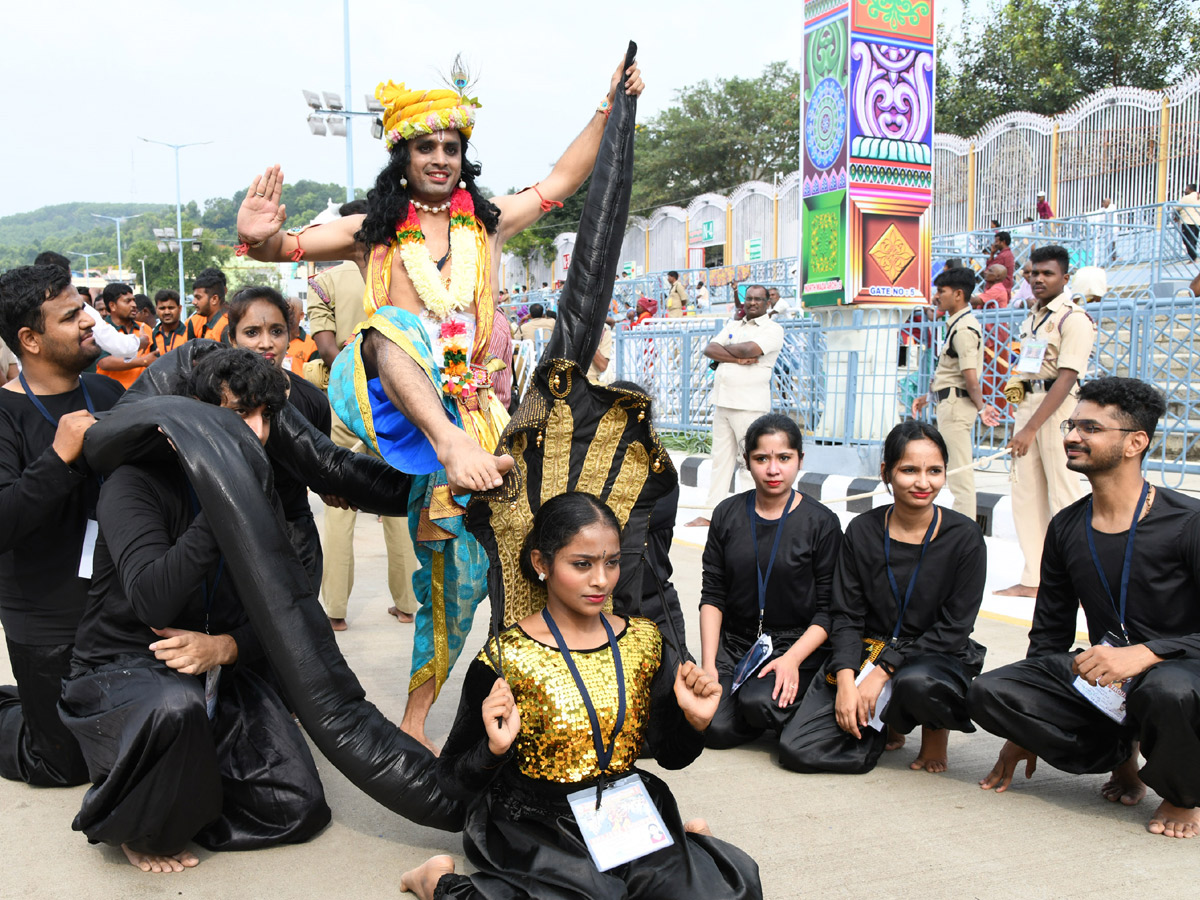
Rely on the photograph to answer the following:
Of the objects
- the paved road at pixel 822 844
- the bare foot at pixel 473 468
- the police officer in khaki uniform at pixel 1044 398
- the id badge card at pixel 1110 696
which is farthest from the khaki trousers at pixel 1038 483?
the bare foot at pixel 473 468

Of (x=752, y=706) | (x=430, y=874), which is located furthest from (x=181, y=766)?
(x=752, y=706)

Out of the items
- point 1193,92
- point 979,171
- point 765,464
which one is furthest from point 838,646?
point 979,171

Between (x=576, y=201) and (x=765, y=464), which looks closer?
(x=765, y=464)

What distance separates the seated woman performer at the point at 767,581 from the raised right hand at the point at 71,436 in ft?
7.08

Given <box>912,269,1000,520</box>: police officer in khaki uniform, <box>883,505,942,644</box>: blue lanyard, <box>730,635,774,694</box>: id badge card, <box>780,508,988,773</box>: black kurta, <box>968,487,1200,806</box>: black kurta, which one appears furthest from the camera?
<box>912,269,1000,520</box>: police officer in khaki uniform

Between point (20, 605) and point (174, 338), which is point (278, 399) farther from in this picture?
point (174, 338)

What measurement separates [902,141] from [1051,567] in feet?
21.3

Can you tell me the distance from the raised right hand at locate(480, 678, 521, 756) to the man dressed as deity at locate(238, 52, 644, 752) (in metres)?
0.85

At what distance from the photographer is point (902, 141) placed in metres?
8.94

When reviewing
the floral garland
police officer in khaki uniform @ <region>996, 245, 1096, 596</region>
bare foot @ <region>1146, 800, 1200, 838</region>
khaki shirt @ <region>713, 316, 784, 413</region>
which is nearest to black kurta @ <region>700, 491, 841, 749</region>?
bare foot @ <region>1146, 800, 1200, 838</region>

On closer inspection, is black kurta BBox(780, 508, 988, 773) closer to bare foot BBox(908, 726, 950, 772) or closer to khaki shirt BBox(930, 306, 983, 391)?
bare foot BBox(908, 726, 950, 772)

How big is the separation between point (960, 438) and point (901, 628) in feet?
10.6

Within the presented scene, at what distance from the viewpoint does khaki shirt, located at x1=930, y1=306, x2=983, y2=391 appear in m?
6.20

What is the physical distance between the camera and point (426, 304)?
3.24m
